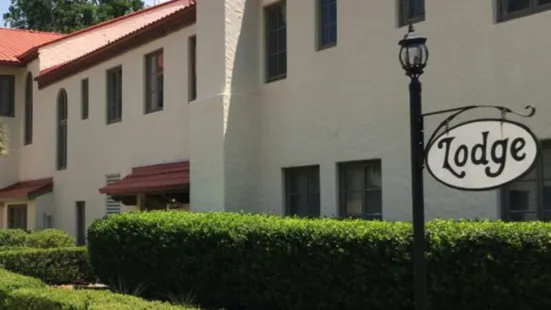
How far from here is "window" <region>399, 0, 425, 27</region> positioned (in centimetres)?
1104

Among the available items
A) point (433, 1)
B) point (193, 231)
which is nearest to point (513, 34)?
point (433, 1)

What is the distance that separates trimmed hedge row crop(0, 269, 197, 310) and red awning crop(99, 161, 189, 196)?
5.09 meters

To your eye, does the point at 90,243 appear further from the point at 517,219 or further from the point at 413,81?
the point at 413,81

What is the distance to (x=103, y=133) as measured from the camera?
2088 centimetres

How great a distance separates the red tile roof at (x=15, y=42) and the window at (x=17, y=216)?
5262 millimetres

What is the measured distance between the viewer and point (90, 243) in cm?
1325

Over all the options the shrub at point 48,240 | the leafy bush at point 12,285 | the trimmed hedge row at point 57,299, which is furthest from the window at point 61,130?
the trimmed hedge row at point 57,299

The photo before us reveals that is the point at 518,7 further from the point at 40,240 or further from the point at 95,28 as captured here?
the point at 95,28

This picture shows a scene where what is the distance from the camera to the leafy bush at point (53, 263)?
632 inches

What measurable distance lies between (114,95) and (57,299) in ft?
40.9

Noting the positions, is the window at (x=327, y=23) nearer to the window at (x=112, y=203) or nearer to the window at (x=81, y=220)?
the window at (x=112, y=203)

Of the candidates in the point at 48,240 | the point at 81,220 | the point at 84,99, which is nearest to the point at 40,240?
the point at 48,240

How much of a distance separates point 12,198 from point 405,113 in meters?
18.2

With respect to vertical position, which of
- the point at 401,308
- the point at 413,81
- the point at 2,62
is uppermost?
the point at 2,62
